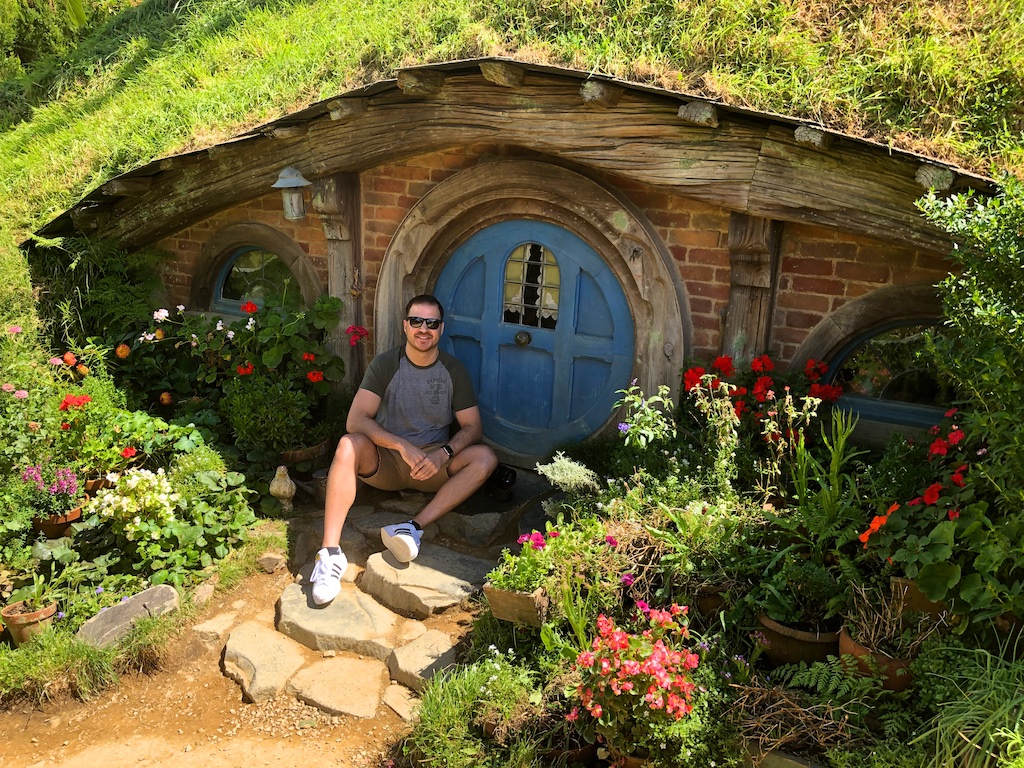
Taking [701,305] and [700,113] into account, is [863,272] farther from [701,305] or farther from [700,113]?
[700,113]

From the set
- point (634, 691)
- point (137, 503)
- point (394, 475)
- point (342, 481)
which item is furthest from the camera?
point (394, 475)

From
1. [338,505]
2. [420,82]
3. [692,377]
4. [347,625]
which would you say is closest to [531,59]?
[420,82]

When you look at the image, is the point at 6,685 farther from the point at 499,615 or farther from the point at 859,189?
the point at 859,189

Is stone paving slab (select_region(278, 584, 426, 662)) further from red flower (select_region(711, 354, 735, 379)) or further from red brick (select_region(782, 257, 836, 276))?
red brick (select_region(782, 257, 836, 276))

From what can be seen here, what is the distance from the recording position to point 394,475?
5730 mm

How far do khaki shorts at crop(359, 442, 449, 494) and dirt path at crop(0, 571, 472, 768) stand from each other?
114 cm

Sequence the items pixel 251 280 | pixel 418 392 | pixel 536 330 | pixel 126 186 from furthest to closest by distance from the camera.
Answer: pixel 251 280
pixel 126 186
pixel 536 330
pixel 418 392

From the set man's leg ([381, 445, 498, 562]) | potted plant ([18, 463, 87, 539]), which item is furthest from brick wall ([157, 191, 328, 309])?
potted plant ([18, 463, 87, 539])

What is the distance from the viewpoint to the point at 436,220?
593cm

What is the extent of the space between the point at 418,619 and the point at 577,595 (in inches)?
48.7

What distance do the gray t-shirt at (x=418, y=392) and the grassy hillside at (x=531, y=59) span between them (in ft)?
6.65

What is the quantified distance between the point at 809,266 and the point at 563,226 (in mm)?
1586

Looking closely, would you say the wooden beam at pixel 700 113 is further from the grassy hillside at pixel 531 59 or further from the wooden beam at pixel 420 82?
the wooden beam at pixel 420 82

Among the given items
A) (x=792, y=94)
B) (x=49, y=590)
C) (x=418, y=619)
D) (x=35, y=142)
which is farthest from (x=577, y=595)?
(x=35, y=142)
